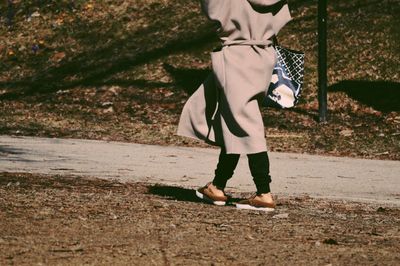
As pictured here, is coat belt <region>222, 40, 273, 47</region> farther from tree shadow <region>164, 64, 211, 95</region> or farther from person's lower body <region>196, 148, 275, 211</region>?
tree shadow <region>164, 64, 211, 95</region>

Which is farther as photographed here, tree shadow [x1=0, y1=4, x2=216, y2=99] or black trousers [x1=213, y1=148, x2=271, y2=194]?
tree shadow [x1=0, y1=4, x2=216, y2=99]

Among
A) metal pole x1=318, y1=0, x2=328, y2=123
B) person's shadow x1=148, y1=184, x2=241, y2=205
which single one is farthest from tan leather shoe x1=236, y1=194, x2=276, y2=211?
metal pole x1=318, y1=0, x2=328, y2=123

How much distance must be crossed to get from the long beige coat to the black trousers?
0.34 feet

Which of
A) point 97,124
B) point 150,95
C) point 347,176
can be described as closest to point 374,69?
point 150,95

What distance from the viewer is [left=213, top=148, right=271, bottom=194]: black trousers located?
5777 mm

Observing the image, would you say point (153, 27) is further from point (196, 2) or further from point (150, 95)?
point (150, 95)

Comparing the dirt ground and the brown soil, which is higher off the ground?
the dirt ground

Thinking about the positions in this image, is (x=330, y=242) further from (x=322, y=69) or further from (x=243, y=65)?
(x=322, y=69)

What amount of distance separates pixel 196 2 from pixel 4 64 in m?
3.94

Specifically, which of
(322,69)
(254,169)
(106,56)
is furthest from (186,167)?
(106,56)

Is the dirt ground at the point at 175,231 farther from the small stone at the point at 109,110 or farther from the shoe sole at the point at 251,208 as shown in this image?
the small stone at the point at 109,110

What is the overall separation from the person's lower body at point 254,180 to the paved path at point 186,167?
135 centimetres

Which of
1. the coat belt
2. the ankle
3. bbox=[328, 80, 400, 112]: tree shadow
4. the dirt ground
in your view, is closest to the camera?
the dirt ground

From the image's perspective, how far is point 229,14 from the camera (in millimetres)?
Answer: 5684
